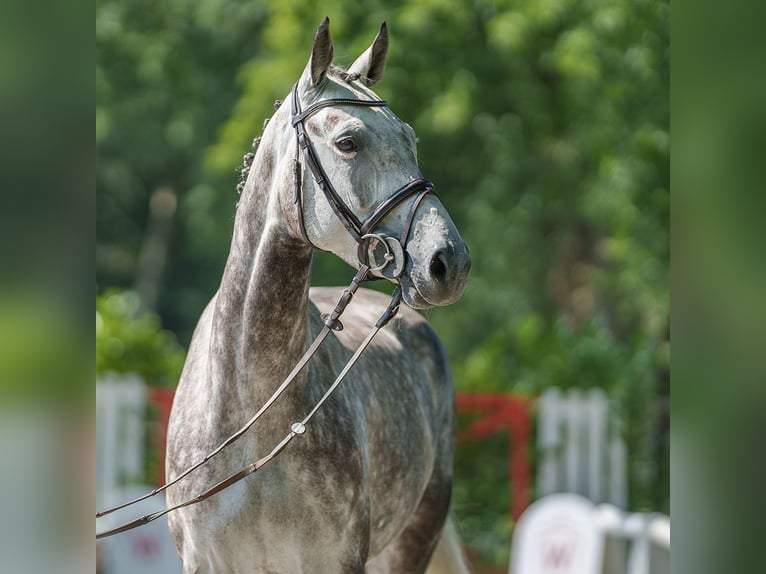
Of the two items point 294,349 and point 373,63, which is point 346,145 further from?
point 294,349

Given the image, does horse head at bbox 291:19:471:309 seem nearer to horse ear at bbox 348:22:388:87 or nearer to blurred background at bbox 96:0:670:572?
horse ear at bbox 348:22:388:87

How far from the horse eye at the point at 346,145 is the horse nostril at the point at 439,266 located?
38 centimetres

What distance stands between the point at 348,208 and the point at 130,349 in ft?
23.6

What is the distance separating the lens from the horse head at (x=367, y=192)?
109 inches

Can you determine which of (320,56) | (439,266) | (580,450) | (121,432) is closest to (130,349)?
(121,432)

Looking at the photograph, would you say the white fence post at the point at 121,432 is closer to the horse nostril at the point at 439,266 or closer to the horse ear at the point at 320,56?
the horse ear at the point at 320,56

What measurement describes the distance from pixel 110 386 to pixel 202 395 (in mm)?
5890

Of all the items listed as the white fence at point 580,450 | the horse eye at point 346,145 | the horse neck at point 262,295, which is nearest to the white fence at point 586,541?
the white fence at point 580,450

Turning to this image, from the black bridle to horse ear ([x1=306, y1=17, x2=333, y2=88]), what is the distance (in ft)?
0.25

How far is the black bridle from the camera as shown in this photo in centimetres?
282

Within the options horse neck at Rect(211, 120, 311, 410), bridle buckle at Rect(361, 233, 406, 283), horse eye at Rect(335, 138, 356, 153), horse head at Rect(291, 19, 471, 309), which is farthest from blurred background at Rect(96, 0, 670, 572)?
bridle buckle at Rect(361, 233, 406, 283)
